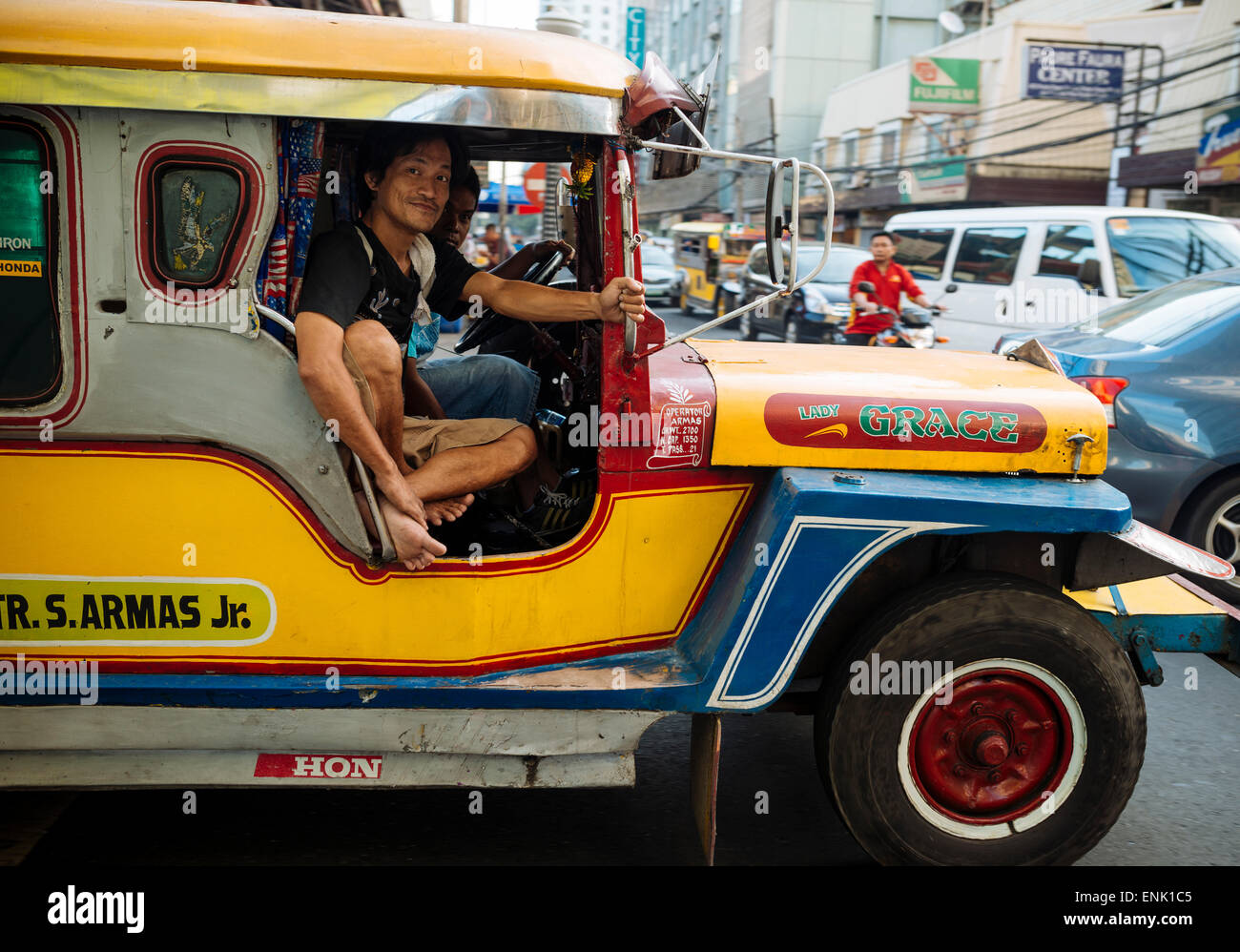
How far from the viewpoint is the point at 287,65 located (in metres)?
2.52

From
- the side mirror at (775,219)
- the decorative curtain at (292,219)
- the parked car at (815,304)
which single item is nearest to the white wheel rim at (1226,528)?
the side mirror at (775,219)

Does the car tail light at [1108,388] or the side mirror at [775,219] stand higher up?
the side mirror at [775,219]

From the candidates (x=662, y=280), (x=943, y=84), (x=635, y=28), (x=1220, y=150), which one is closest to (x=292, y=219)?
(x=1220, y=150)

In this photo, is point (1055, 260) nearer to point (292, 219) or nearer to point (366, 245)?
point (366, 245)

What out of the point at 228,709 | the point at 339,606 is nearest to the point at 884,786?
the point at 339,606

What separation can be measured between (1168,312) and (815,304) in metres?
8.42

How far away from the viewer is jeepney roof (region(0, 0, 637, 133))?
97.0 inches

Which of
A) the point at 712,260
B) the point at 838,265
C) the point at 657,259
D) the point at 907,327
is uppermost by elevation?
the point at 657,259

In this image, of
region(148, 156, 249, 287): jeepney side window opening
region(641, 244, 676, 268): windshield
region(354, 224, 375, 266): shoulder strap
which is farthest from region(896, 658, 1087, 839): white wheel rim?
region(641, 244, 676, 268): windshield

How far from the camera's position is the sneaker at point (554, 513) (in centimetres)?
313

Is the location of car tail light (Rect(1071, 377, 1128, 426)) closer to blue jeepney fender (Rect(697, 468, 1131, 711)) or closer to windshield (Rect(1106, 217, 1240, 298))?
blue jeepney fender (Rect(697, 468, 1131, 711))

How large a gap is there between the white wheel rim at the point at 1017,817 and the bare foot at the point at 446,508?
4.43 ft

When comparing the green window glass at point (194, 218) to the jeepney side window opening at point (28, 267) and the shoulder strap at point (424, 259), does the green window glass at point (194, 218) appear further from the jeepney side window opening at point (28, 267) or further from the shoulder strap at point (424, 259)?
the shoulder strap at point (424, 259)
